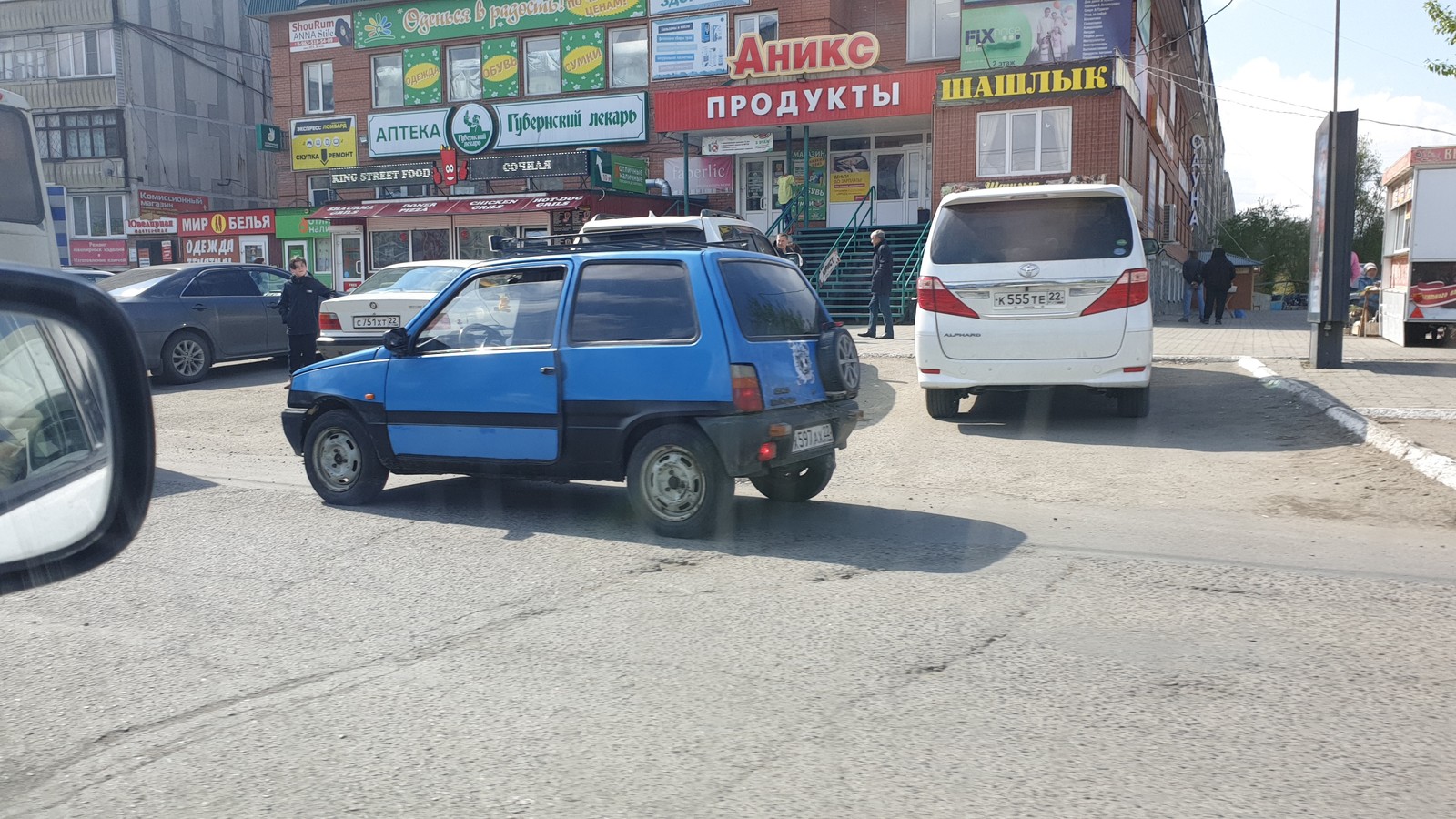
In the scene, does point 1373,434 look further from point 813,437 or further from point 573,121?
point 573,121

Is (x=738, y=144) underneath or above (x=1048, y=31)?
underneath

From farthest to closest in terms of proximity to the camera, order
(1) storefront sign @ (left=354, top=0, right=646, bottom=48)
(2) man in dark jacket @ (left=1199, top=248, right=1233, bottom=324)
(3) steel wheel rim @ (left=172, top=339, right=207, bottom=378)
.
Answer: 1. (1) storefront sign @ (left=354, top=0, right=646, bottom=48)
2. (2) man in dark jacket @ (left=1199, top=248, right=1233, bottom=324)
3. (3) steel wheel rim @ (left=172, top=339, right=207, bottom=378)

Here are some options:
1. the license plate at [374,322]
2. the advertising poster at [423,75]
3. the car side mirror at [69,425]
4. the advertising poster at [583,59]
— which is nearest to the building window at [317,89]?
the advertising poster at [423,75]

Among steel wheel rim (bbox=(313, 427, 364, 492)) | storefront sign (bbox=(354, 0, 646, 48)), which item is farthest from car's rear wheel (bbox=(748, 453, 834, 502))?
storefront sign (bbox=(354, 0, 646, 48))

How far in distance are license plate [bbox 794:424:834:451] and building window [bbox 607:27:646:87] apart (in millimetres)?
28312

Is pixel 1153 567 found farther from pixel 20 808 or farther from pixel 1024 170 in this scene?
pixel 1024 170

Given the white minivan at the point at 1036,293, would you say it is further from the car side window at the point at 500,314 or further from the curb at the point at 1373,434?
the car side window at the point at 500,314

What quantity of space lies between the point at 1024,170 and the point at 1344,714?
74.1ft

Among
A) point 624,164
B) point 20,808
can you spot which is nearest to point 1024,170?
point 624,164

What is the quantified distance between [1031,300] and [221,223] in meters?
32.4

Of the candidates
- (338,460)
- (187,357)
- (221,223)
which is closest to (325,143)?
(221,223)

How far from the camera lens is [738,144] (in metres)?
29.6

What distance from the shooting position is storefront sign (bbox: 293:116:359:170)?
37.5m

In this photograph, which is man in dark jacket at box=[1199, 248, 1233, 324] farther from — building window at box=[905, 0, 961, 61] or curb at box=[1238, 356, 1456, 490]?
curb at box=[1238, 356, 1456, 490]
